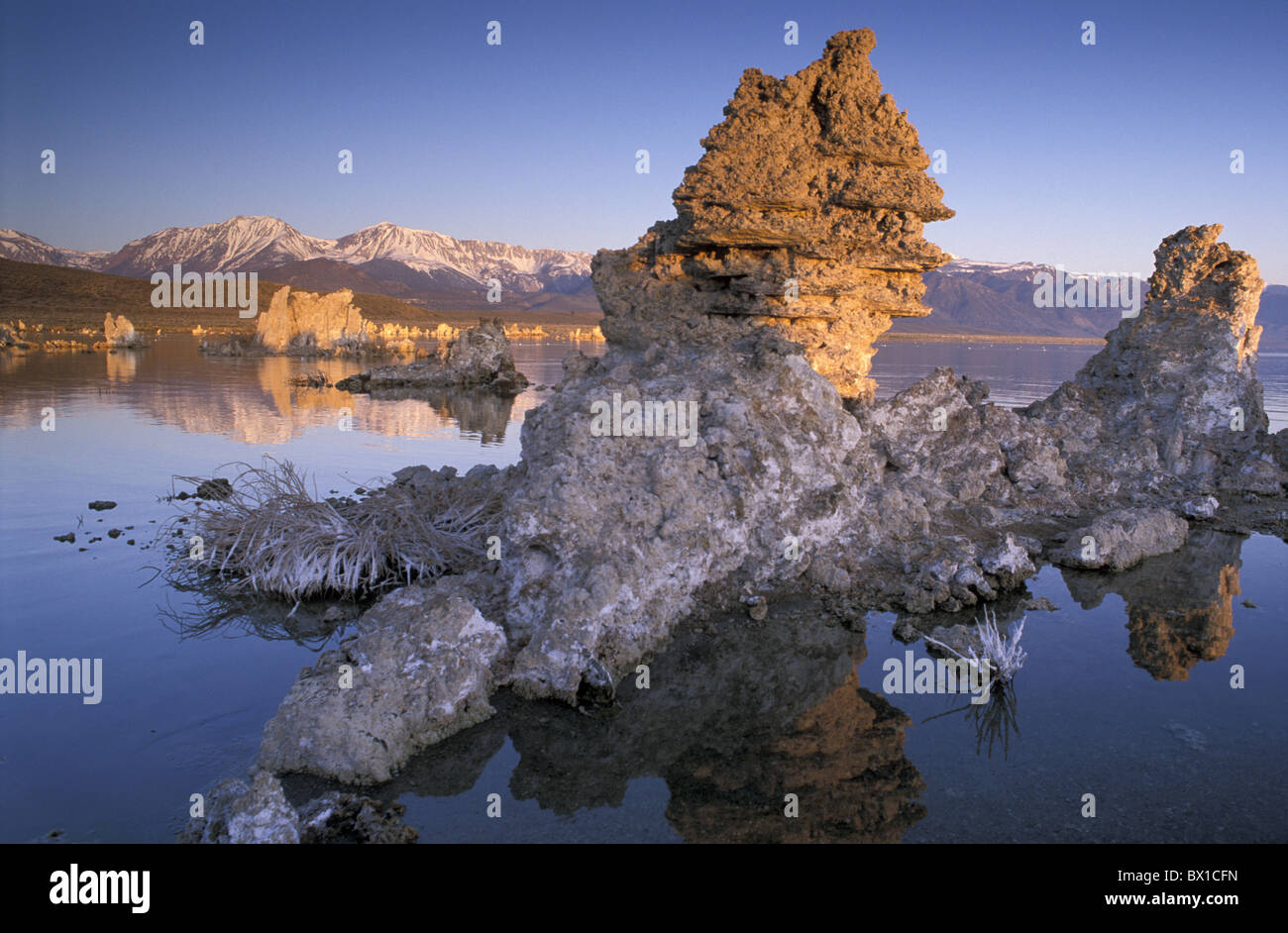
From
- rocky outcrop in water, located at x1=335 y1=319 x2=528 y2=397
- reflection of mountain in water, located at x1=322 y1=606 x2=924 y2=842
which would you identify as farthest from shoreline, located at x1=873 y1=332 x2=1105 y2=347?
reflection of mountain in water, located at x1=322 y1=606 x2=924 y2=842

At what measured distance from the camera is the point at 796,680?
5.29 metres

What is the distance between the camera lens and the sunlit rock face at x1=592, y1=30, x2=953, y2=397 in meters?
7.97

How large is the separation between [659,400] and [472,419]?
11764 mm

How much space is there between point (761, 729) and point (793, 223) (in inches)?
209

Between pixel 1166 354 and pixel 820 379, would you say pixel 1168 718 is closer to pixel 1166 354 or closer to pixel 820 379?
pixel 820 379

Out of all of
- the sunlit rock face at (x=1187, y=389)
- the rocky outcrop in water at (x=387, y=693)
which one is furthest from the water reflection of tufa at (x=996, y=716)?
the sunlit rock face at (x=1187, y=389)

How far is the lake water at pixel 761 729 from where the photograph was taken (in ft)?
12.7

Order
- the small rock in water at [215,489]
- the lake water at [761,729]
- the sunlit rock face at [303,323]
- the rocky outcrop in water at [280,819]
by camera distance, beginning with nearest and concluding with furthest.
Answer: the rocky outcrop in water at [280,819] < the lake water at [761,729] < the small rock in water at [215,489] < the sunlit rock face at [303,323]

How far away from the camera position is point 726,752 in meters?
4.39

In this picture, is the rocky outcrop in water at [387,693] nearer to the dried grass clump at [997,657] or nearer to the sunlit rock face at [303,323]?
the dried grass clump at [997,657]

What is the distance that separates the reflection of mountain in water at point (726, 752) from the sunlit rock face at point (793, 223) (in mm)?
4179

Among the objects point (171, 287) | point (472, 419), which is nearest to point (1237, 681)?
point (472, 419)
